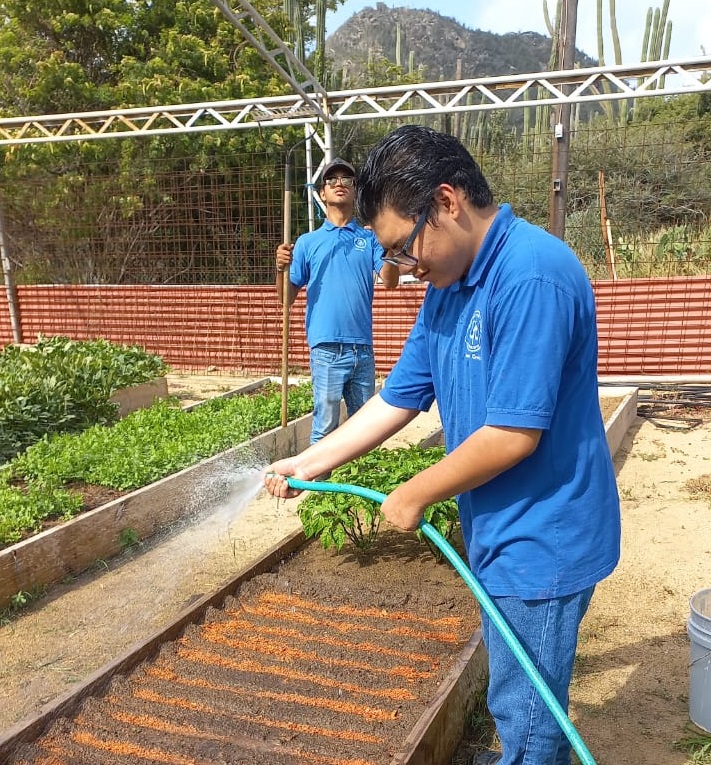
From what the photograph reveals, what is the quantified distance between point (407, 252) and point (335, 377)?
142 inches

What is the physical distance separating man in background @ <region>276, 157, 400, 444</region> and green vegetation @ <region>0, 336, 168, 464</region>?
2.62 m

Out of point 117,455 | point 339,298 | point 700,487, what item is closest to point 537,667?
point 339,298

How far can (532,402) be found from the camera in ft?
5.51

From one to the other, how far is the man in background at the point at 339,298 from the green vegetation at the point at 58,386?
2.62 m

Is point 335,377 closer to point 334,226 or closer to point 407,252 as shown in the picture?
point 334,226

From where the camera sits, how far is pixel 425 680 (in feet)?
10.3

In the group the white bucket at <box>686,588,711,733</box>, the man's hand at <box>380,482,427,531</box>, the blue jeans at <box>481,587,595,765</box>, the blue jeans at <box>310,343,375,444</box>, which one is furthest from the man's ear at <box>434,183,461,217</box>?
the blue jeans at <box>310,343,375,444</box>

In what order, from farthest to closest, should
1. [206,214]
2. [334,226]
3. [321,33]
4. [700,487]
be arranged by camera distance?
1. [321,33]
2. [206,214]
3. [700,487]
4. [334,226]

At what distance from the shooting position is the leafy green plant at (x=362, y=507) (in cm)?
407

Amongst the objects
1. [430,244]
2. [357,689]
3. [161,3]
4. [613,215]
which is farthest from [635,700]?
[161,3]

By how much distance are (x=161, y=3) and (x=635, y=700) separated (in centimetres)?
1847

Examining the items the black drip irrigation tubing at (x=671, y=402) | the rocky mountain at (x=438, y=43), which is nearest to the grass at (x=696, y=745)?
the black drip irrigation tubing at (x=671, y=402)

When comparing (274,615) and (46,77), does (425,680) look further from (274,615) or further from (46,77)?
(46,77)

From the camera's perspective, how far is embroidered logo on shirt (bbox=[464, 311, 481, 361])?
1.83 metres
